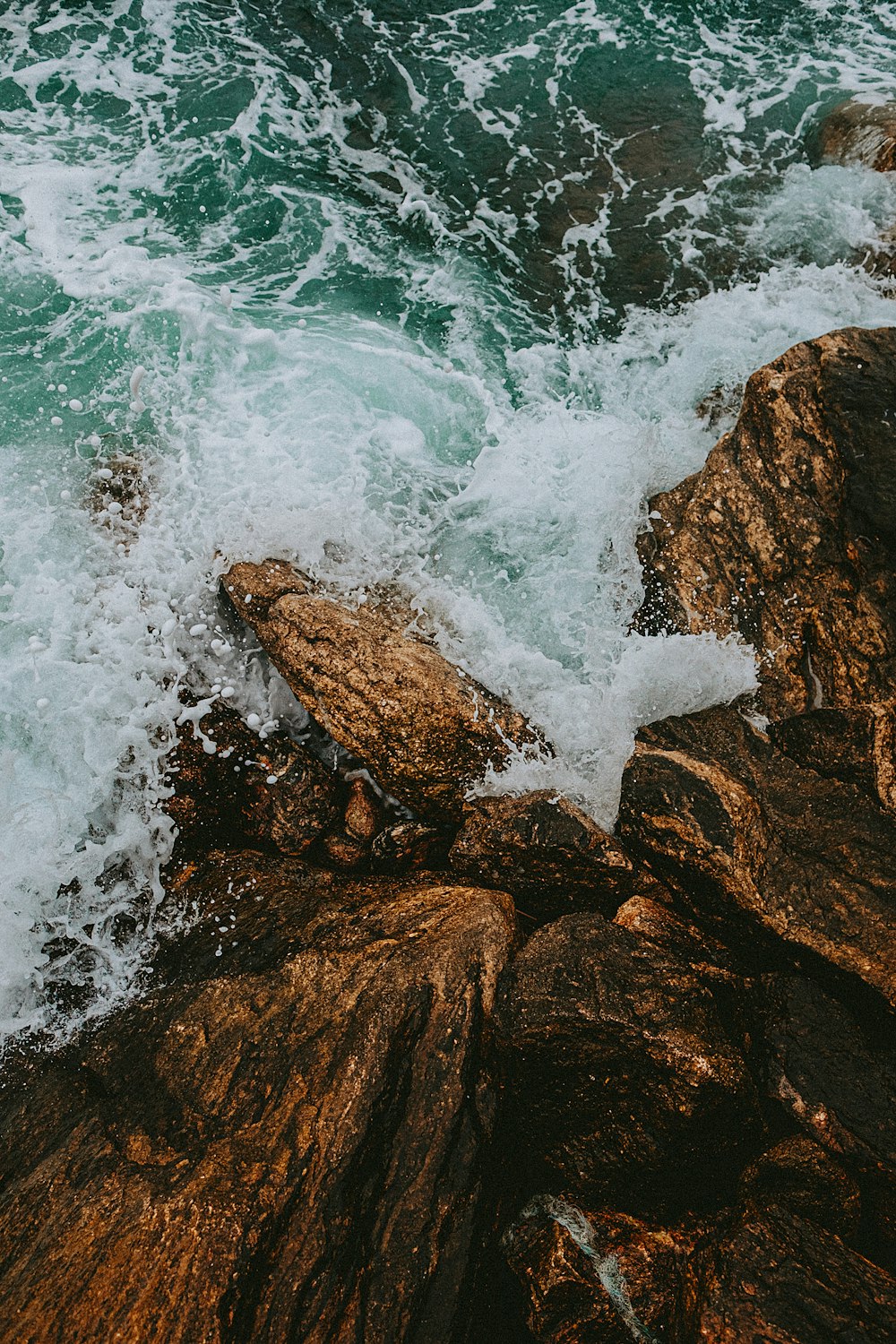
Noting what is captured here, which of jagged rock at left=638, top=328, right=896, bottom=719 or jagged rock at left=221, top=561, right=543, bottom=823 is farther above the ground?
jagged rock at left=638, top=328, right=896, bottom=719

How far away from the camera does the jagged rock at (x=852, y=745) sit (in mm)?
4391

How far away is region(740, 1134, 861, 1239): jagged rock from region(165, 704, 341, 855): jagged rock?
3.21 metres

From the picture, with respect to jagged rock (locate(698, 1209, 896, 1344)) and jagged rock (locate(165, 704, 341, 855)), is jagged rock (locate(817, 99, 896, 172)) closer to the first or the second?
jagged rock (locate(165, 704, 341, 855))

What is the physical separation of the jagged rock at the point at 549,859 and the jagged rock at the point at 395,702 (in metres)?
0.44

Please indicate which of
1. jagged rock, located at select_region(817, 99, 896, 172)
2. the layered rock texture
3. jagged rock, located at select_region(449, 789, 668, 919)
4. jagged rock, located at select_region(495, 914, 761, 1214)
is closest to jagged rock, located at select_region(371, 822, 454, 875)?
the layered rock texture

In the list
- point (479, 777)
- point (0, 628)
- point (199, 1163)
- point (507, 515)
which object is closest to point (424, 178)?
point (507, 515)

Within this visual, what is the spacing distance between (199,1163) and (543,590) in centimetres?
455

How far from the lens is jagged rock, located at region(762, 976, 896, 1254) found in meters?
3.32

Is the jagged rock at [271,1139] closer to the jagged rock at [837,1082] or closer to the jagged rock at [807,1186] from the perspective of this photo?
the jagged rock at [807,1186]

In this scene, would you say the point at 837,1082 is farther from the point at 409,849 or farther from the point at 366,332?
the point at 366,332

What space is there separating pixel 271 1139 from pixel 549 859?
6.74 feet

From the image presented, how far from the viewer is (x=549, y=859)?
180 inches

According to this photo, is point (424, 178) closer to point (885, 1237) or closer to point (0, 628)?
point (0, 628)

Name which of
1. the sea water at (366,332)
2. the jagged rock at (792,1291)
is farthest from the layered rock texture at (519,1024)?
the sea water at (366,332)
